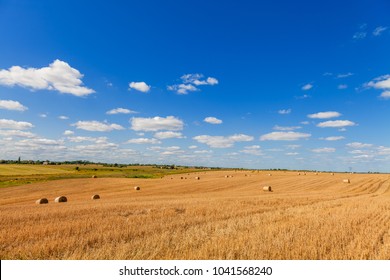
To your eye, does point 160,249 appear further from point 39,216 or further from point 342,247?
point 39,216

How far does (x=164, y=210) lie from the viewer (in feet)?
49.0

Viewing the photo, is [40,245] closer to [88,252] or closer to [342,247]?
[88,252]

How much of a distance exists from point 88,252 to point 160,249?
1.79 m

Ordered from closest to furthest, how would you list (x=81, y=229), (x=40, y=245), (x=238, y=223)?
(x=40, y=245)
(x=81, y=229)
(x=238, y=223)

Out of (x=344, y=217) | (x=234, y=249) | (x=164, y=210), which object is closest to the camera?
(x=234, y=249)

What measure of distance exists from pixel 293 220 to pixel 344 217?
233 cm

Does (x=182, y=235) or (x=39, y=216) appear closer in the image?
(x=182, y=235)

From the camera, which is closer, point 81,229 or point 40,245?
point 40,245

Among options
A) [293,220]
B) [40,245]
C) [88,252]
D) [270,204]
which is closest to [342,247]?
[293,220]

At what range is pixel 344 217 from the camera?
12594mm
